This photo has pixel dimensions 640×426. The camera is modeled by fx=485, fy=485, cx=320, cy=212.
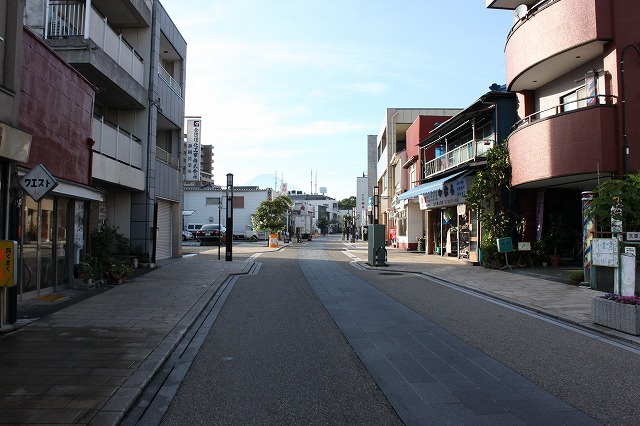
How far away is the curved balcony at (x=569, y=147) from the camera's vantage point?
14.3 metres

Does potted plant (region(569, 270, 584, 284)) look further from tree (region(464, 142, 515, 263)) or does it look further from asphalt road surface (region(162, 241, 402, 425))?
asphalt road surface (region(162, 241, 402, 425))

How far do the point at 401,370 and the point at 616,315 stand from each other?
451cm

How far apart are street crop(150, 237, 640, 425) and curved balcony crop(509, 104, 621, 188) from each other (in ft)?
22.9

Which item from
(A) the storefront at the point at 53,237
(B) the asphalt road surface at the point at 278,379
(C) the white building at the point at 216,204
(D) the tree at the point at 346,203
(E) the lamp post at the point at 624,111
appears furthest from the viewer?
(D) the tree at the point at 346,203

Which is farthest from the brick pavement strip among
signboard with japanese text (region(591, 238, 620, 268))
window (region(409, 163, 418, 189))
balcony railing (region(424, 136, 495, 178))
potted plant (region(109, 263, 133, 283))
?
window (region(409, 163, 418, 189))

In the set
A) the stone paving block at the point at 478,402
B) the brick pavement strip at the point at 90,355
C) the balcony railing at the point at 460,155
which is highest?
the balcony railing at the point at 460,155

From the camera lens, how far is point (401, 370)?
5.75m

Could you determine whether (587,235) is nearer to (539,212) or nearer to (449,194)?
(539,212)

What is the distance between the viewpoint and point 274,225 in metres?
43.9

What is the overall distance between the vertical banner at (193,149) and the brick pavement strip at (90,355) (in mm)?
14722

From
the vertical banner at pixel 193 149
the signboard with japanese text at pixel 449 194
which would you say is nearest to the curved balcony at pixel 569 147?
the signboard with japanese text at pixel 449 194

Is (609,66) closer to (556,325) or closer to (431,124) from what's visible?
(556,325)

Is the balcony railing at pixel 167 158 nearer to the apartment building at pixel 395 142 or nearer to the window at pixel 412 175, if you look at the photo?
the window at pixel 412 175

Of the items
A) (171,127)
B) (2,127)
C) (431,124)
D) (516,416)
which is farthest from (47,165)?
(431,124)
